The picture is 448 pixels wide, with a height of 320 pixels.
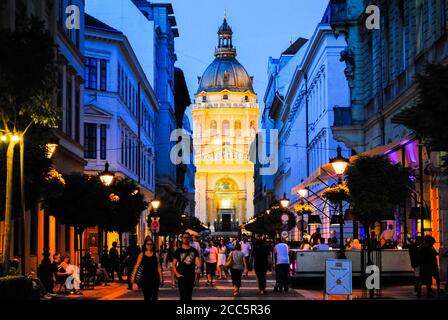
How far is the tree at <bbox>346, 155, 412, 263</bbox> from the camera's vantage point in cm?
2748

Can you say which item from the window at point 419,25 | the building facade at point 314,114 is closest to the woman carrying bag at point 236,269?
the building facade at point 314,114

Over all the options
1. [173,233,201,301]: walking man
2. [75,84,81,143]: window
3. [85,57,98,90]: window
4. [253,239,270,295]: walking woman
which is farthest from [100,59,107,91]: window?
[173,233,201,301]: walking man

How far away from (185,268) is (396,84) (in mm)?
20334

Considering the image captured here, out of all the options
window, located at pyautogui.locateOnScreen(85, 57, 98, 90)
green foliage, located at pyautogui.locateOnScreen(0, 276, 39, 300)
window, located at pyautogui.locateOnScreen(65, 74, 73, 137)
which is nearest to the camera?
green foliage, located at pyautogui.locateOnScreen(0, 276, 39, 300)

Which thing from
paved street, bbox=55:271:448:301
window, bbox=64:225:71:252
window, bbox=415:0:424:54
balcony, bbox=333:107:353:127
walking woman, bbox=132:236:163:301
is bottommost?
paved street, bbox=55:271:448:301

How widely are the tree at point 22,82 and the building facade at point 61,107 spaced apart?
27.0 ft

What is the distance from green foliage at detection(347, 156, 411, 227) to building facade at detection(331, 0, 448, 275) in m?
0.71

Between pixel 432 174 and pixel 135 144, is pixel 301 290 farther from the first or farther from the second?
pixel 135 144

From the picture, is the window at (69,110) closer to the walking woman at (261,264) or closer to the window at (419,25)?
the walking woman at (261,264)

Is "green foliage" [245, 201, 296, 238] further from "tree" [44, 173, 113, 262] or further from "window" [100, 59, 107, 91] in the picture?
"tree" [44, 173, 113, 262]

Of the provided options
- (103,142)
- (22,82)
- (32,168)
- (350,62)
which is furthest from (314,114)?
(22,82)

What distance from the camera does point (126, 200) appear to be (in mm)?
46562

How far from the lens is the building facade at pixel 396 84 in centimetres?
3127

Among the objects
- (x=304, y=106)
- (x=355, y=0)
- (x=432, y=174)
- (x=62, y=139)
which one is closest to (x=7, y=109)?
(x=432, y=174)
